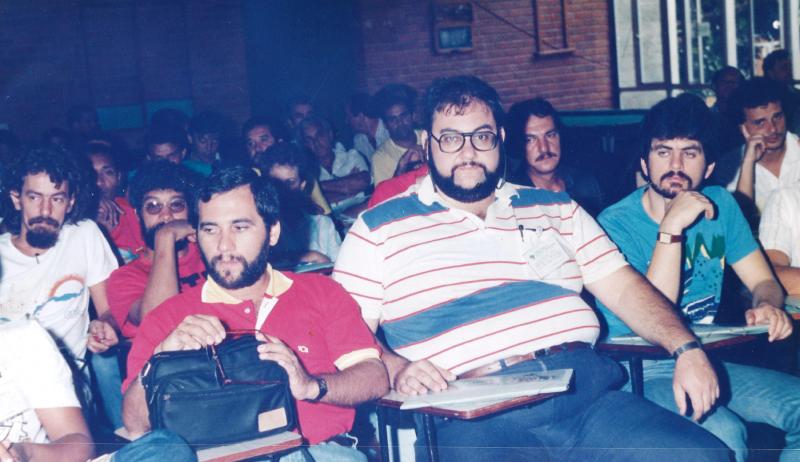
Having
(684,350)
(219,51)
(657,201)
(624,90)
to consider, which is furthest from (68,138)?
(624,90)

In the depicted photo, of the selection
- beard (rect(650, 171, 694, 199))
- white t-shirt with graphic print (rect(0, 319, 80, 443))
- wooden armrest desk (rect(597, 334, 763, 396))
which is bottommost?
wooden armrest desk (rect(597, 334, 763, 396))

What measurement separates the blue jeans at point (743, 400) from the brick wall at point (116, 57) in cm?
621

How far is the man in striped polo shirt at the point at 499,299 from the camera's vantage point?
2.34 meters

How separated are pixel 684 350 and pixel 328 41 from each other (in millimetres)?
6810

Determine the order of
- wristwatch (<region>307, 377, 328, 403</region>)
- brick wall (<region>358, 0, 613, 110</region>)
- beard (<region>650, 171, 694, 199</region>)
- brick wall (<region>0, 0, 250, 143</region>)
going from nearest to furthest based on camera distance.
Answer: wristwatch (<region>307, 377, 328, 403</region>) → beard (<region>650, 171, 694, 199</region>) → brick wall (<region>0, 0, 250, 143</region>) → brick wall (<region>358, 0, 613, 110</region>)

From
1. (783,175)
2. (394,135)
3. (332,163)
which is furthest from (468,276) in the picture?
(332,163)

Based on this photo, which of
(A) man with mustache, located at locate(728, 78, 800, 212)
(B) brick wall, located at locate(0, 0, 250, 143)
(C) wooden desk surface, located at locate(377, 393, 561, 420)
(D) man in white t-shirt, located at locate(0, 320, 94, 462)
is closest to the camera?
(C) wooden desk surface, located at locate(377, 393, 561, 420)

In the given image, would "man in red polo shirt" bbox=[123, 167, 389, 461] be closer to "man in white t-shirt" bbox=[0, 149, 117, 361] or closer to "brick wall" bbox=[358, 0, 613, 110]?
"man in white t-shirt" bbox=[0, 149, 117, 361]

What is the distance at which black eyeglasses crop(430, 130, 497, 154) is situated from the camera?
2.70 meters

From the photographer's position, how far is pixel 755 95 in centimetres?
446

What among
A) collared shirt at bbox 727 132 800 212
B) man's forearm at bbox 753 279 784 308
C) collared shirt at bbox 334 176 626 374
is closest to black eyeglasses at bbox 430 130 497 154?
collared shirt at bbox 334 176 626 374

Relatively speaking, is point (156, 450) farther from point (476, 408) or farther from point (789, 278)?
point (789, 278)

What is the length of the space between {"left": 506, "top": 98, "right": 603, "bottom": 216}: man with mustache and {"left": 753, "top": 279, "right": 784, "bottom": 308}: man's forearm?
138 cm

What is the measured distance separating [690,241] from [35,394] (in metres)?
2.31
